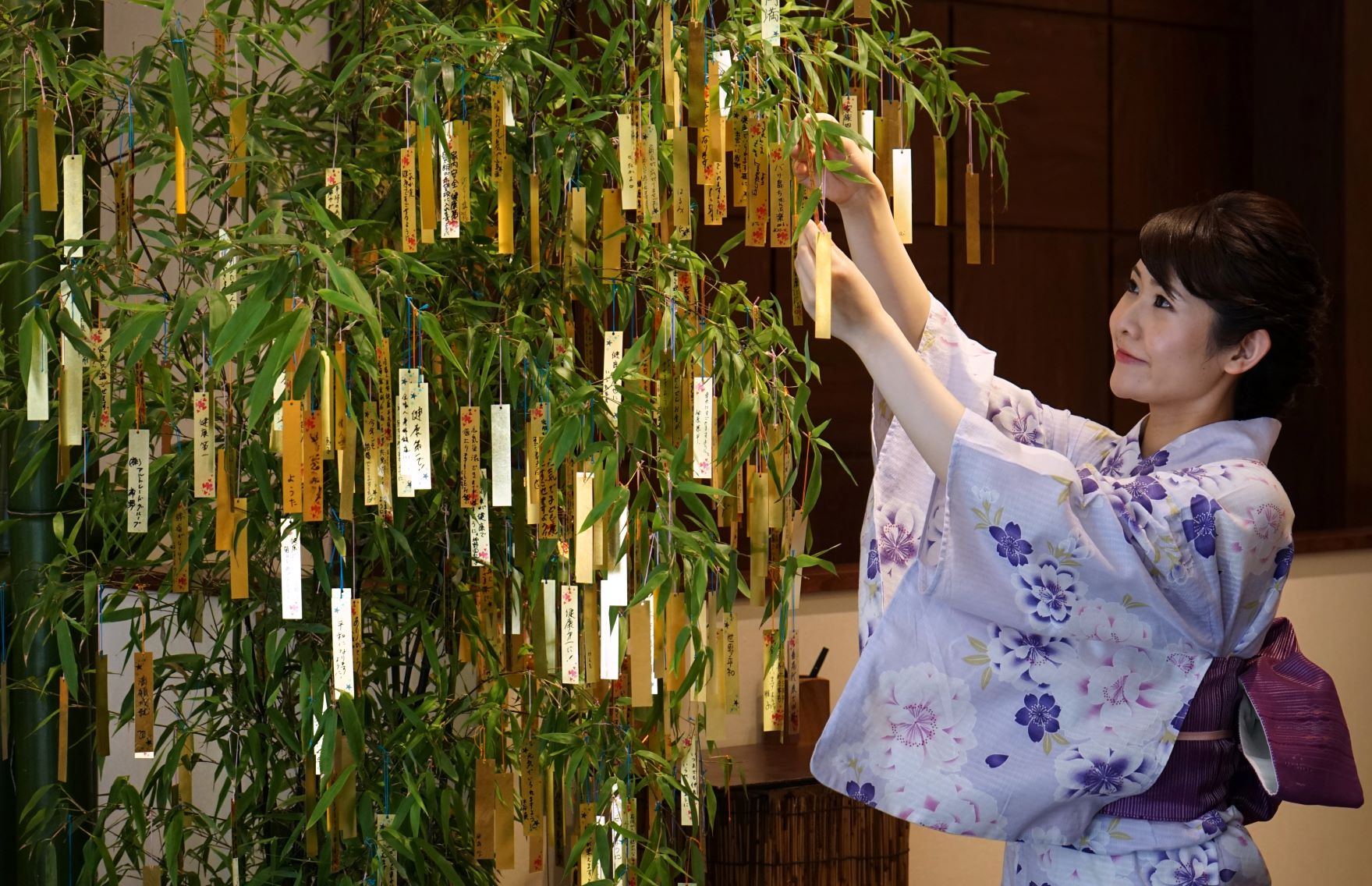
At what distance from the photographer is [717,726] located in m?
1.80

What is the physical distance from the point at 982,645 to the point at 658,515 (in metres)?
0.40

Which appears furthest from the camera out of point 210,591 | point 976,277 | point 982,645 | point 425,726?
point 976,277

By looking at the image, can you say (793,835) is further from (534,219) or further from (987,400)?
(534,219)

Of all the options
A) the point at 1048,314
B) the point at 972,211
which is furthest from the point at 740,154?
the point at 1048,314

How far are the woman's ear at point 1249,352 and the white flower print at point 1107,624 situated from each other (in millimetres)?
321

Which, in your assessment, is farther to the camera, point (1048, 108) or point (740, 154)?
point (1048, 108)

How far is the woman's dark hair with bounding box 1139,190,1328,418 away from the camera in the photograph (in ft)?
5.35

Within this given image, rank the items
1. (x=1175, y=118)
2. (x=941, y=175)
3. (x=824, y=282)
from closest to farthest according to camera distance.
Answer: (x=824, y=282) < (x=941, y=175) < (x=1175, y=118)

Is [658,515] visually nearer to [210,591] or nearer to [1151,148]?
[210,591]

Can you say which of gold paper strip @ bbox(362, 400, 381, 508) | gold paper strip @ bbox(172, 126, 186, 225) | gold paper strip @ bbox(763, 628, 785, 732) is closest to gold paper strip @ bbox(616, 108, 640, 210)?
gold paper strip @ bbox(362, 400, 381, 508)

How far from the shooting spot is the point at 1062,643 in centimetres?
162

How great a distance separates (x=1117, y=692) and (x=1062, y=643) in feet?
0.26

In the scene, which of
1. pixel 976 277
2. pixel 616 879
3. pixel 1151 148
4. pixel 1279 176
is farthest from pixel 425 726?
pixel 1279 176

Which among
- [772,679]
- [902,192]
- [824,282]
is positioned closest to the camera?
[824,282]
